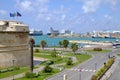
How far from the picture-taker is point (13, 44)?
59.2 metres

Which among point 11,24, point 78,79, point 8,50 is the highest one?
Result: point 11,24

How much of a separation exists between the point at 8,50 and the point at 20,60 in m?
4.36

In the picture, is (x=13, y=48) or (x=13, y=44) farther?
(x=13, y=44)

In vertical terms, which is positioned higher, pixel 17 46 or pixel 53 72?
pixel 17 46

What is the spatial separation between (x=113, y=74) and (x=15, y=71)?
731 inches

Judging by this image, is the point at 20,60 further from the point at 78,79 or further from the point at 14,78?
the point at 78,79

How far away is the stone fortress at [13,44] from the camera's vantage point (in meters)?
57.1

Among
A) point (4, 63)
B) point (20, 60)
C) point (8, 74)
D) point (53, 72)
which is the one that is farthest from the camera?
point (20, 60)

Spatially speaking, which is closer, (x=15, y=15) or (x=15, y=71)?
(x=15, y=71)

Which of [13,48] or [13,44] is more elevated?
[13,44]

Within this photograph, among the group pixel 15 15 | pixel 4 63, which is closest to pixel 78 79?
pixel 4 63

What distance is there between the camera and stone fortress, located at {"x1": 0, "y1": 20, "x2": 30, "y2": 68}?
187ft

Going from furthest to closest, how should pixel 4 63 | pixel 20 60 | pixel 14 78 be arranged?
pixel 20 60, pixel 4 63, pixel 14 78

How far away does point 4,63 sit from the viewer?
2248 inches
